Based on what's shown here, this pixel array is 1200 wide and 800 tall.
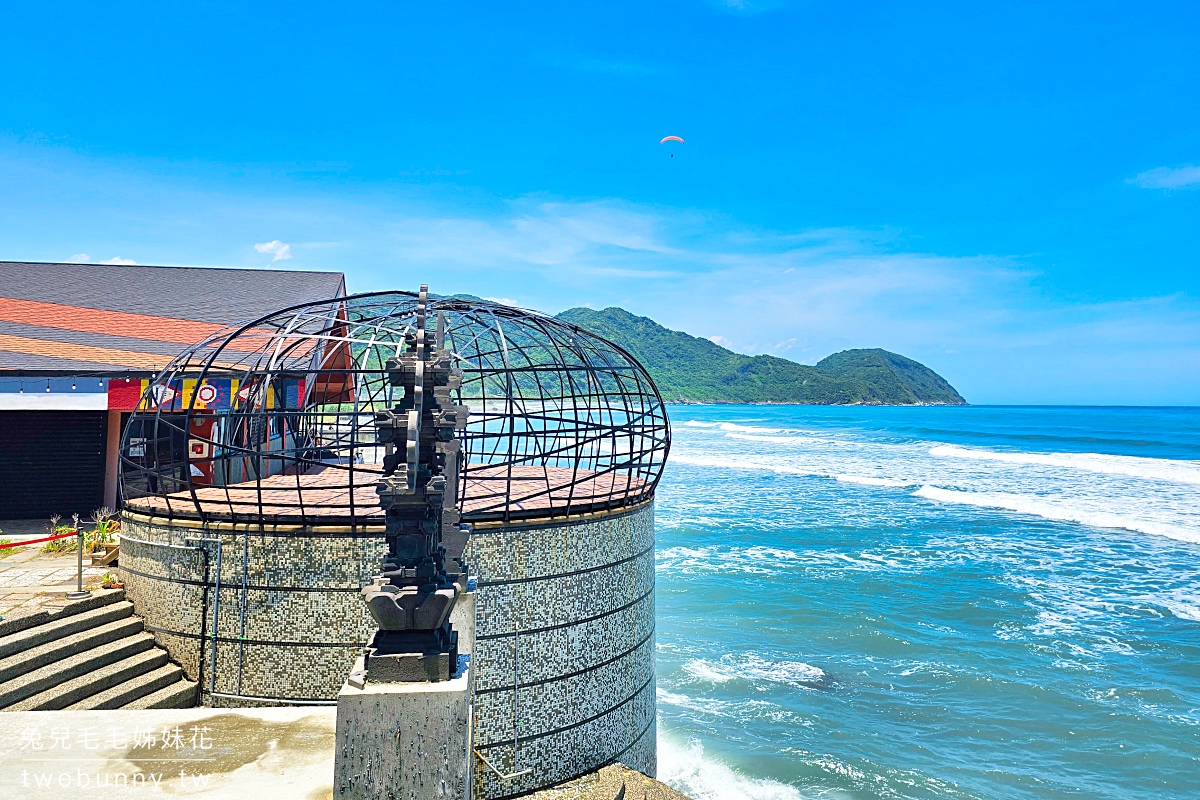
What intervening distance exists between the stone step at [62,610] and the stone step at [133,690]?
1.44 meters

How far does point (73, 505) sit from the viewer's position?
17.8 meters

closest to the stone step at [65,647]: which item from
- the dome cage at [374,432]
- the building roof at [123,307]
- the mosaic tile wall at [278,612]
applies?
the mosaic tile wall at [278,612]

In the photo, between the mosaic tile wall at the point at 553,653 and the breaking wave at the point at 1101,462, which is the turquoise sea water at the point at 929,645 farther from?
the breaking wave at the point at 1101,462

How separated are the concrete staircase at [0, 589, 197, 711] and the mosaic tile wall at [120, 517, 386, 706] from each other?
45cm

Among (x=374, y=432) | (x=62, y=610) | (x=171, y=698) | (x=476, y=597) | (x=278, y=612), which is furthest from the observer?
(x=374, y=432)

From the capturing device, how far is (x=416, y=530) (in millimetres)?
5355

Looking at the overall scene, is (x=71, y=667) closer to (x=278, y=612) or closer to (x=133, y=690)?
(x=133, y=690)

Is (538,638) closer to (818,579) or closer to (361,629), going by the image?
(361,629)

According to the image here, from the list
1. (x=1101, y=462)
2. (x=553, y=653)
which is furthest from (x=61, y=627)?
(x=1101, y=462)

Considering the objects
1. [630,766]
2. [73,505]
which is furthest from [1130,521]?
[73,505]

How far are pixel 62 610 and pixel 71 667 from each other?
118 cm

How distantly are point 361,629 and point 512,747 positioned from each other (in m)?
2.55

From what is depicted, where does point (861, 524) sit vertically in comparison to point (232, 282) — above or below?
below

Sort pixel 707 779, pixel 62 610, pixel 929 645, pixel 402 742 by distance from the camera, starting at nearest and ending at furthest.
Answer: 1. pixel 402 742
2. pixel 62 610
3. pixel 707 779
4. pixel 929 645
